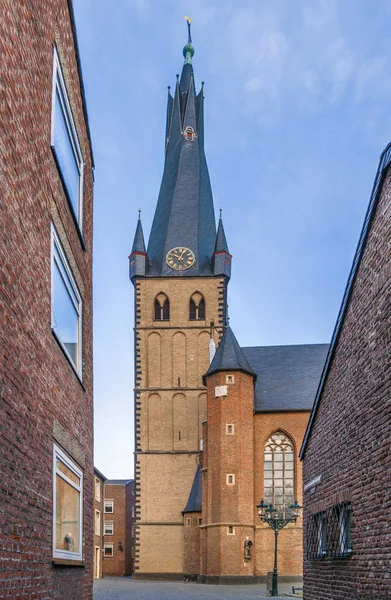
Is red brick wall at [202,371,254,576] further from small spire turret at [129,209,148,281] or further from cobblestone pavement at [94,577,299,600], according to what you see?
small spire turret at [129,209,148,281]

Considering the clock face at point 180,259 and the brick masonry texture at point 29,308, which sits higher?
the clock face at point 180,259

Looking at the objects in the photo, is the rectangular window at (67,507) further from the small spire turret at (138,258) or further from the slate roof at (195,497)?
the small spire turret at (138,258)

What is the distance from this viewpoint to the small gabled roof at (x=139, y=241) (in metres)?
55.8

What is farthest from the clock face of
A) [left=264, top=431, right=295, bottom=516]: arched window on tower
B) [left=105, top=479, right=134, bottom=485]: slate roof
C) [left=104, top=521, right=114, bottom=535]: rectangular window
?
[left=104, top=521, right=114, bottom=535]: rectangular window

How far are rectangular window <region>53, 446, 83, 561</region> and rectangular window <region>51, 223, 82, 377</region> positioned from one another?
1.22 metres

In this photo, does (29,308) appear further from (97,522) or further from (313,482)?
(97,522)

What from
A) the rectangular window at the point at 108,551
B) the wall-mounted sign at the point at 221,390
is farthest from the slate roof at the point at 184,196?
the rectangular window at the point at 108,551

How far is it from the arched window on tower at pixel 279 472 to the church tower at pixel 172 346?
7101 millimetres

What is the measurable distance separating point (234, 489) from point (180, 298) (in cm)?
1562

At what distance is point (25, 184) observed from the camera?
6566mm

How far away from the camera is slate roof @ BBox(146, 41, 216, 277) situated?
55938 mm

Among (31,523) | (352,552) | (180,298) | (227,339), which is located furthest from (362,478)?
(180,298)

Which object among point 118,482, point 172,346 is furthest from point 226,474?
point 118,482

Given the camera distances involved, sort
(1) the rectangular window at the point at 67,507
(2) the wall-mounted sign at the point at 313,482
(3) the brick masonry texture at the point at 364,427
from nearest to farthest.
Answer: (1) the rectangular window at the point at 67,507 → (3) the brick masonry texture at the point at 364,427 → (2) the wall-mounted sign at the point at 313,482
